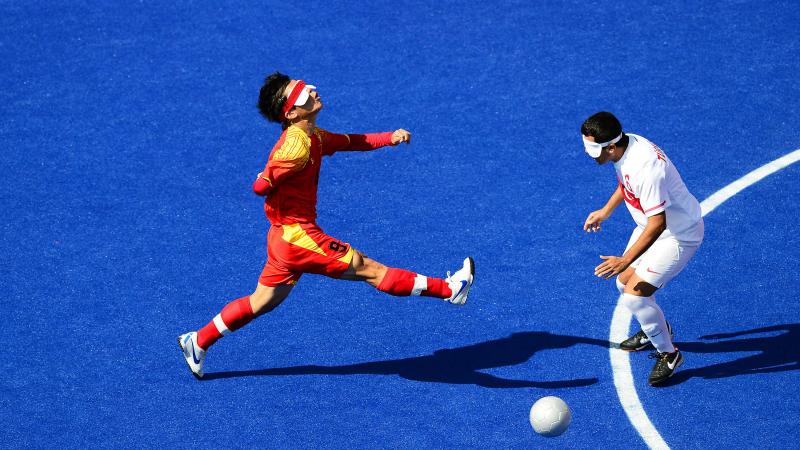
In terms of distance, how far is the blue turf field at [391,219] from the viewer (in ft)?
29.5

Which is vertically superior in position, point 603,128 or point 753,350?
point 603,128

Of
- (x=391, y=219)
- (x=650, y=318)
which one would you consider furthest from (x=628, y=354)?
(x=391, y=219)

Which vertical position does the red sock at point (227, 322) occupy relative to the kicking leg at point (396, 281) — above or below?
below

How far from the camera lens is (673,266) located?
341 inches

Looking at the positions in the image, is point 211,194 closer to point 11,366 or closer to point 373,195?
point 373,195

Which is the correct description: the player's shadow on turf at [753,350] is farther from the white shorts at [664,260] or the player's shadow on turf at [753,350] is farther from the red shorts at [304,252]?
the red shorts at [304,252]

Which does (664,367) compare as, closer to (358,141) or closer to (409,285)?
(409,285)

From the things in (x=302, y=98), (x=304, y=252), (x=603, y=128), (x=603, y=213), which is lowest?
(x=304, y=252)

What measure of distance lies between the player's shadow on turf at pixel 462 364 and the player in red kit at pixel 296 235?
0.55 m

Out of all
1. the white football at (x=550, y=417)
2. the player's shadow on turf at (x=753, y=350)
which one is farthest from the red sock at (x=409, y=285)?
the player's shadow on turf at (x=753, y=350)

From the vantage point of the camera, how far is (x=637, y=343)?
9.43m

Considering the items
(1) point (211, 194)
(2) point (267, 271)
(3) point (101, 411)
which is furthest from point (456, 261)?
(3) point (101, 411)

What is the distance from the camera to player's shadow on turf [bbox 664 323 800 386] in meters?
9.14

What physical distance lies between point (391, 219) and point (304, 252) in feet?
7.84
